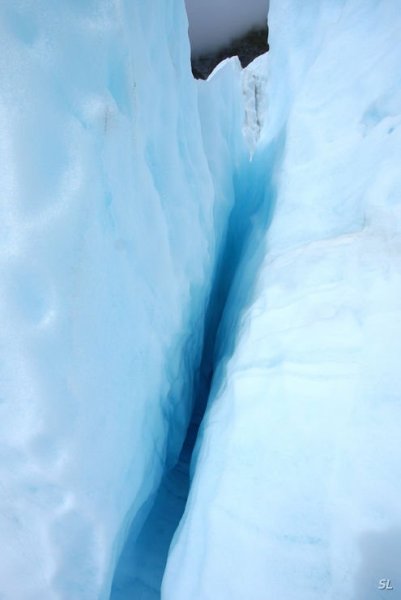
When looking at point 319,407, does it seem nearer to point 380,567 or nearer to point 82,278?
point 380,567

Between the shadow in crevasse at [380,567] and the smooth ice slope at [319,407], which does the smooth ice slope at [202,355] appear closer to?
the smooth ice slope at [319,407]

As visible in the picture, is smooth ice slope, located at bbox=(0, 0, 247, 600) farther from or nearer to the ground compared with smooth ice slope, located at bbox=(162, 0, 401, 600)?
farther from the ground

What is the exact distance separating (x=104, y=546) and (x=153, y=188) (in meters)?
0.61

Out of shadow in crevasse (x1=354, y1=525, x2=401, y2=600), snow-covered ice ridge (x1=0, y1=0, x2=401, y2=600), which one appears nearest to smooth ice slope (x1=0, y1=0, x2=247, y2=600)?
snow-covered ice ridge (x1=0, y1=0, x2=401, y2=600)

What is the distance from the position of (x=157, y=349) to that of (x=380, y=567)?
48 centimetres

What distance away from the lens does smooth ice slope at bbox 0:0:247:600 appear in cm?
51

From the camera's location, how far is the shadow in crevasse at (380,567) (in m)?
0.49

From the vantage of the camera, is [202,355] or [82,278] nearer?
[82,278]

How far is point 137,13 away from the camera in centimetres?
70

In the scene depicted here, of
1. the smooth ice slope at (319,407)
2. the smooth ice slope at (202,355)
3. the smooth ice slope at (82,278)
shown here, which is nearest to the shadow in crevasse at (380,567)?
the smooth ice slope at (319,407)

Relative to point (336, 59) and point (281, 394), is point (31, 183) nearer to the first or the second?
point (281, 394)

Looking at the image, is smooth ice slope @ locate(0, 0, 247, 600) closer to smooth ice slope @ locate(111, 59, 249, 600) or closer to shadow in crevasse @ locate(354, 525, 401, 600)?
smooth ice slope @ locate(111, 59, 249, 600)

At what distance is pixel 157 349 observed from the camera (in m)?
0.80

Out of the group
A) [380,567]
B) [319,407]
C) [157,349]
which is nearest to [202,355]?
[157,349]
